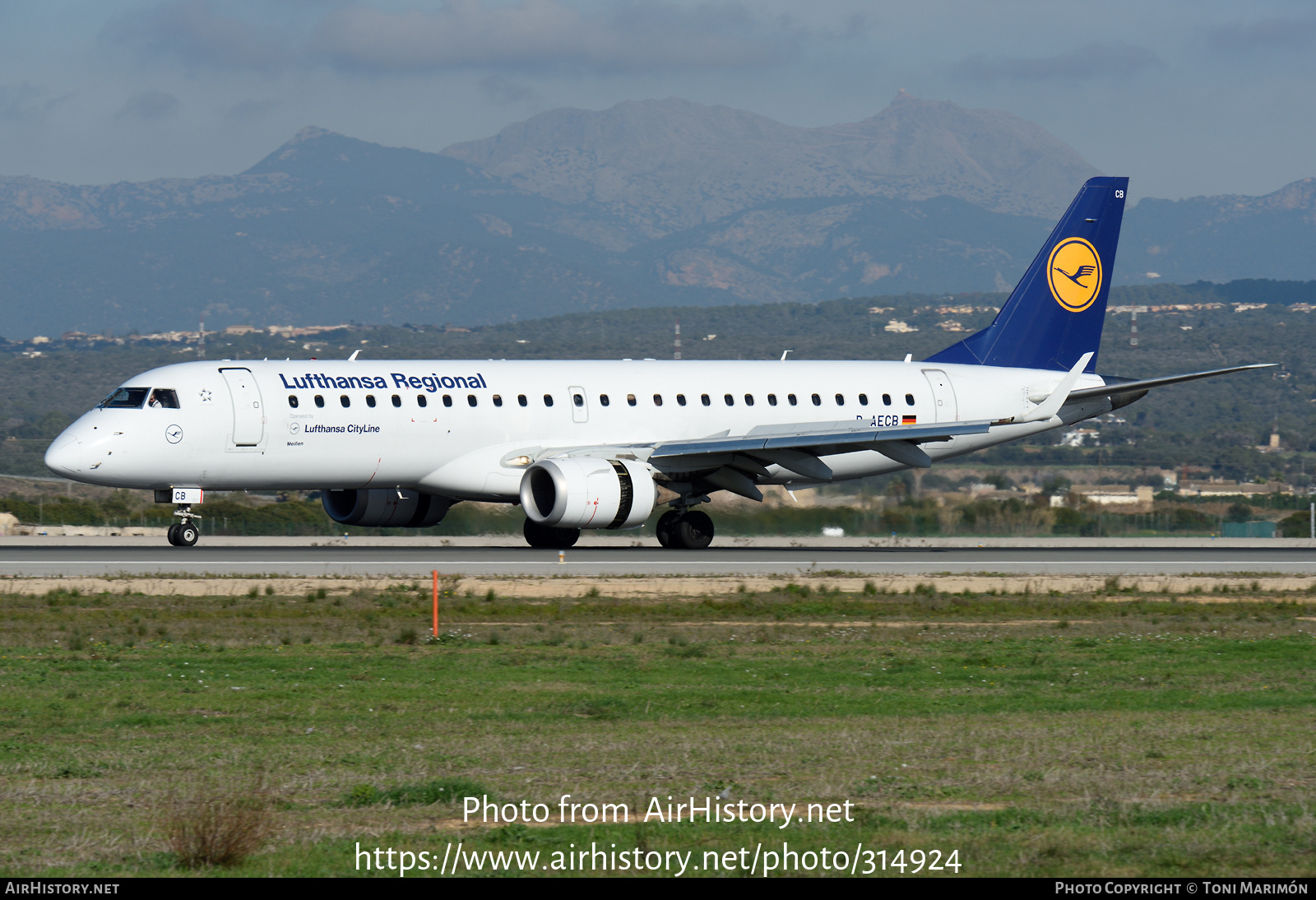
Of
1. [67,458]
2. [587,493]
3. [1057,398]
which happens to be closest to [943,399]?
[1057,398]

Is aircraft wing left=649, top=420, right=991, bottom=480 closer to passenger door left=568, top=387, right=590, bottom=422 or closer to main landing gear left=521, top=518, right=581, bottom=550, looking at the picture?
passenger door left=568, top=387, right=590, bottom=422

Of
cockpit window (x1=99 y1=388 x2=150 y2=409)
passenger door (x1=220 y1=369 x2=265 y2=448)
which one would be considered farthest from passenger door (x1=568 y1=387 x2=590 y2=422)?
cockpit window (x1=99 y1=388 x2=150 y2=409)

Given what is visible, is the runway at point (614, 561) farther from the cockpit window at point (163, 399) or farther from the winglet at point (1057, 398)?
the winglet at point (1057, 398)

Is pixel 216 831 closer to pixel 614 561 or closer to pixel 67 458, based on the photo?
pixel 614 561

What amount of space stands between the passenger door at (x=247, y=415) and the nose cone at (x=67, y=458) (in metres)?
3.17

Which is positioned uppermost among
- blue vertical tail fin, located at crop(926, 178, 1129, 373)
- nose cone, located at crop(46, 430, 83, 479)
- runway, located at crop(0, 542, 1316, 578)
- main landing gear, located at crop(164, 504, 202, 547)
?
blue vertical tail fin, located at crop(926, 178, 1129, 373)

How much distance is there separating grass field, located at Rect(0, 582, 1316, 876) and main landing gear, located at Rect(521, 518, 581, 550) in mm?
13876

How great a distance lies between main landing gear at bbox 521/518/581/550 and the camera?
3978cm

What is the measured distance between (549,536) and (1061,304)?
16.7 meters

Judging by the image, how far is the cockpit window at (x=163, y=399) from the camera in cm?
3519

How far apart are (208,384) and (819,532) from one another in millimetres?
17460

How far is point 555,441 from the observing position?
38.3 metres
